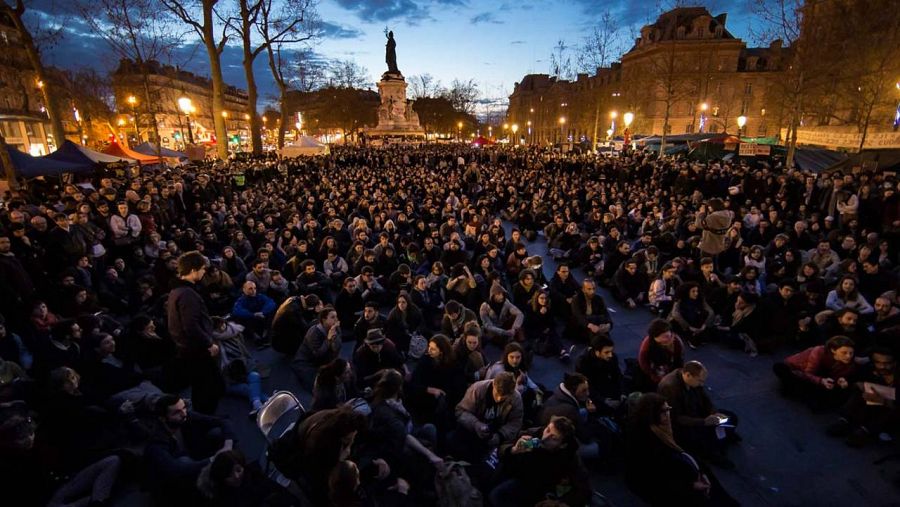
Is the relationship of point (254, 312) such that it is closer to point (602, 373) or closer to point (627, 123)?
point (602, 373)

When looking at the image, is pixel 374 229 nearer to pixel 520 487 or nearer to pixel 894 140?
pixel 520 487

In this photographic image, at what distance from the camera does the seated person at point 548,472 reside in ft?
10.8

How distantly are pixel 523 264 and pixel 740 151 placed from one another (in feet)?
55.3

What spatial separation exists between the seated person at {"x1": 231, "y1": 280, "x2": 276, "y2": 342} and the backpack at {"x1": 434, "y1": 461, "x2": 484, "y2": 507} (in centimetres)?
444

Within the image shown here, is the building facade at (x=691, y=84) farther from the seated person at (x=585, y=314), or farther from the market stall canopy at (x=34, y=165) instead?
the seated person at (x=585, y=314)

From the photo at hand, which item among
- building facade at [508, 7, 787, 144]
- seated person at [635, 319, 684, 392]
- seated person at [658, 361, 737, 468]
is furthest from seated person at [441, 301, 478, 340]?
building facade at [508, 7, 787, 144]

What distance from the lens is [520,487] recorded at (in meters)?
3.41

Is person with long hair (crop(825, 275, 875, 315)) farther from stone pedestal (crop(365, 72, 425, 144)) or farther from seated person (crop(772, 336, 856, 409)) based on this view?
stone pedestal (crop(365, 72, 425, 144))

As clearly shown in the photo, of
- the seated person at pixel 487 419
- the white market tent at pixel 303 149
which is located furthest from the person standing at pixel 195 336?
the white market tent at pixel 303 149

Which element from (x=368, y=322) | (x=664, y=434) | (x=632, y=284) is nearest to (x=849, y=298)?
(x=632, y=284)

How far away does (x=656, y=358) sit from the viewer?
16.2 feet

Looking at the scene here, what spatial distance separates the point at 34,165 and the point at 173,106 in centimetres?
7696

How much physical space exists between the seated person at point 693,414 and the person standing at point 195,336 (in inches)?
178

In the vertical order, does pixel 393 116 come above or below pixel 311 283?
above
